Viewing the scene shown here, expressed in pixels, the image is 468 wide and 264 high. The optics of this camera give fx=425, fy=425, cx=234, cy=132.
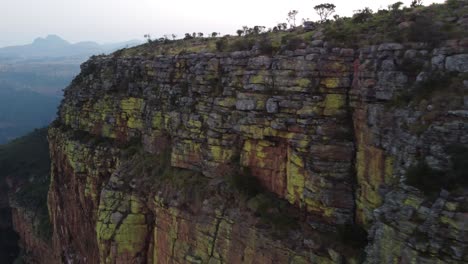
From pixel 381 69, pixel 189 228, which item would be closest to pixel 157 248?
pixel 189 228

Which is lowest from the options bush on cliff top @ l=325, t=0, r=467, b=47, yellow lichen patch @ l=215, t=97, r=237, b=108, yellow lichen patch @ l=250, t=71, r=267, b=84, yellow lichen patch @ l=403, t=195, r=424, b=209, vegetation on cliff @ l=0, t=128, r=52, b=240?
vegetation on cliff @ l=0, t=128, r=52, b=240

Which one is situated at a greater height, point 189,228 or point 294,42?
point 294,42

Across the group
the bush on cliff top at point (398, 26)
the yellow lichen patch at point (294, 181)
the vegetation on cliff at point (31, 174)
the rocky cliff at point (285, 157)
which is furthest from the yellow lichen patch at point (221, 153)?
the vegetation on cliff at point (31, 174)

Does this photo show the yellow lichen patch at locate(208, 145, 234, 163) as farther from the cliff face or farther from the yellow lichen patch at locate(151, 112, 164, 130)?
the yellow lichen patch at locate(151, 112, 164, 130)

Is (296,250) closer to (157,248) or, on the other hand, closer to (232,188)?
(232,188)

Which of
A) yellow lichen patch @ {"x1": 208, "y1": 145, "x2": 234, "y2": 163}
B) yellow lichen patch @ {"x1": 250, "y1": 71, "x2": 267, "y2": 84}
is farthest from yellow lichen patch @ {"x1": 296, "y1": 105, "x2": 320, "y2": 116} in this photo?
yellow lichen patch @ {"x1": 208, "y1": 145, "x2": 234, "y2": 163}

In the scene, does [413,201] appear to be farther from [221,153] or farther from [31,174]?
[31,174]
